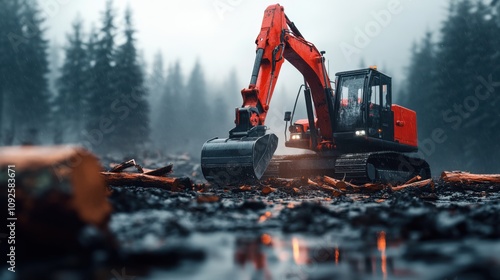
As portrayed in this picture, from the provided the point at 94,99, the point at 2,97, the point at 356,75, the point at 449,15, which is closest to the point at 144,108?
the point at 94,99

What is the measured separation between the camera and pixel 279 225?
14.7 feet

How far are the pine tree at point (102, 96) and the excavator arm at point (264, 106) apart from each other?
3153 cm

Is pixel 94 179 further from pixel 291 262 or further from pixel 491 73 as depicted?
pixel 491 73

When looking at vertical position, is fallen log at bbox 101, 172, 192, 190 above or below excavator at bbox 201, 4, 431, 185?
below

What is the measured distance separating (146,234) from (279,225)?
4.73ft

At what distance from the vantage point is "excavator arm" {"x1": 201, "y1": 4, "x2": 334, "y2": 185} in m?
10.1

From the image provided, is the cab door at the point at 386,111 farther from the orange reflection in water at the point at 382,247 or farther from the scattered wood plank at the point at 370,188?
the orange reflection in water at the point at 382,247

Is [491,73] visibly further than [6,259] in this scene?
Yes

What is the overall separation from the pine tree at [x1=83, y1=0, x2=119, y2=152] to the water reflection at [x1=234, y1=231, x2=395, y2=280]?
4082 cm

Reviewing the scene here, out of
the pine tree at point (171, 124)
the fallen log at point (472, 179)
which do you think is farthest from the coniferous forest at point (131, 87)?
the fallen log at point (472, 179)

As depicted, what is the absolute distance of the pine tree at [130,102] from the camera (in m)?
42.6

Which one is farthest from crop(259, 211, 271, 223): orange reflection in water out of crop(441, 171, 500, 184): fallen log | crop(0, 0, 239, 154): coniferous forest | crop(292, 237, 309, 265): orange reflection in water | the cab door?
crop(0, 0, 239, 154): coniferous forest

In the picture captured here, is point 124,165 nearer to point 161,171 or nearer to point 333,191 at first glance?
point 161,171

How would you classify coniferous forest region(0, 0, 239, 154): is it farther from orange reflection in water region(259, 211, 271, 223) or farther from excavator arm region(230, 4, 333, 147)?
orange reflection in water region(259, 211, 271, 223)
